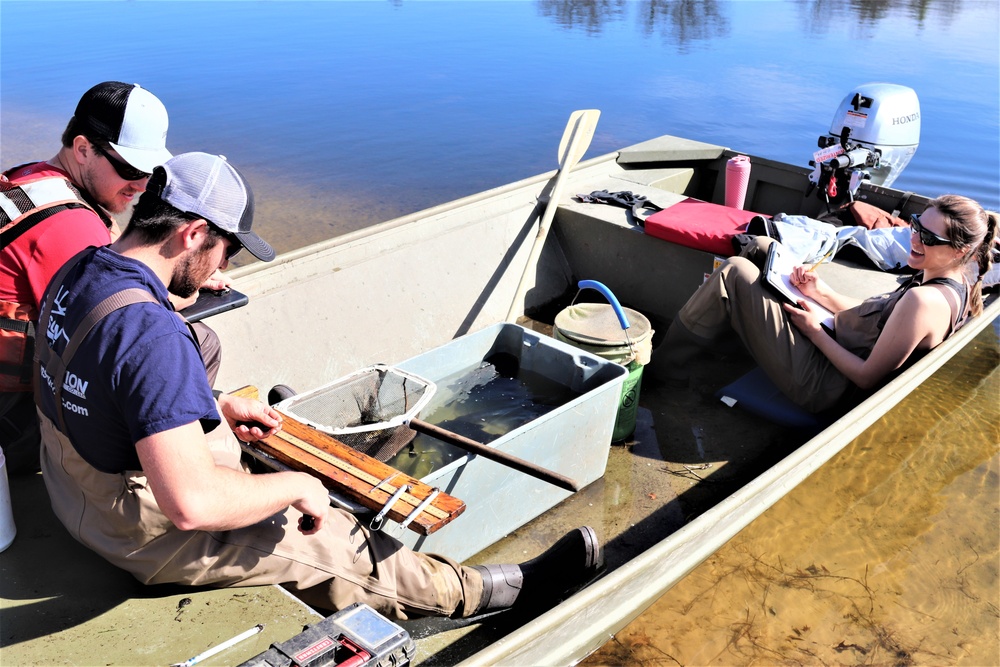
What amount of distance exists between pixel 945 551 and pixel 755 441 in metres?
1.06

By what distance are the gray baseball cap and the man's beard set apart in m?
0.08

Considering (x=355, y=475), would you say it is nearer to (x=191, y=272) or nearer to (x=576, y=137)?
(x=191, y=272)

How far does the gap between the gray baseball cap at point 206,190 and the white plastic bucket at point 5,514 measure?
944mm

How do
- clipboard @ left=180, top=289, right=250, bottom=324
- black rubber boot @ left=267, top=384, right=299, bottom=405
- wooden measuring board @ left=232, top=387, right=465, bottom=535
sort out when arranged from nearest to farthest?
wooden measuring board @ left=232, top=387, right=465, bottom=535
clipboard @ left=180, top=289, right=250, bottom=324
black rubber boot @ left=267, top=384, right=299, bottom=405

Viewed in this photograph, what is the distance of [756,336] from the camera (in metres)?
3.80

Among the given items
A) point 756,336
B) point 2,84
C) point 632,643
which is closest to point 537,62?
point 2,84

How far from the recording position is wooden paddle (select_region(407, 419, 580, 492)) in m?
2.62

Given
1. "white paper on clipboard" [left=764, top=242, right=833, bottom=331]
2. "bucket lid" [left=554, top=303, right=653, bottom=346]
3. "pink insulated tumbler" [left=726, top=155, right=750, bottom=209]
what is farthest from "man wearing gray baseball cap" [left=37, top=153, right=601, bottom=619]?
"pink insulated tumbler" [left=726, top=155, right=750, bottom=209]

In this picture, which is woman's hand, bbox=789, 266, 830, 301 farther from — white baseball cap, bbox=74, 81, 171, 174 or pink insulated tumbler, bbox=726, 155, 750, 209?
white baseball cap, bbox=74, 81, 171, 174

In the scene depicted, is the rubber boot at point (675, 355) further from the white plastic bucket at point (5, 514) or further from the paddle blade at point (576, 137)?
the white plastic bucket at point (5, 514)

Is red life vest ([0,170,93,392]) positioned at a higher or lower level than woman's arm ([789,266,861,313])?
higher

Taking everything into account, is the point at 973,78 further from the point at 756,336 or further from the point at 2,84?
the point at 2,84

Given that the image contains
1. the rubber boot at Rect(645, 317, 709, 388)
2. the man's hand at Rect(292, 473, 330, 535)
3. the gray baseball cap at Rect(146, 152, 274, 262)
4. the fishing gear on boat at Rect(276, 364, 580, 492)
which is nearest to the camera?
the gray baseball cap at Rect(146, 152, 274, 262)

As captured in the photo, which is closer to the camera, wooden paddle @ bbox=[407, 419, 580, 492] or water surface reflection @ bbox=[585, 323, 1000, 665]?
wooden paddle @ bbox=[407, 419, 580, 492]
